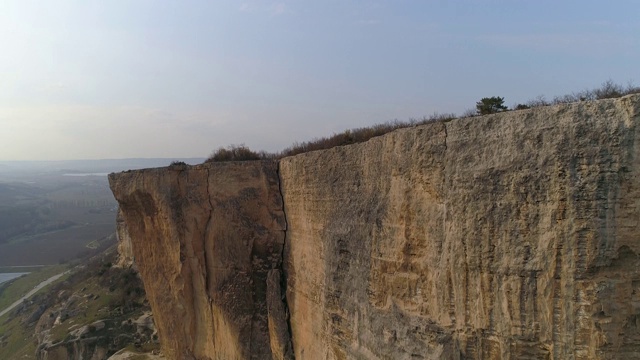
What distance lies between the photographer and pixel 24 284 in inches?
1977

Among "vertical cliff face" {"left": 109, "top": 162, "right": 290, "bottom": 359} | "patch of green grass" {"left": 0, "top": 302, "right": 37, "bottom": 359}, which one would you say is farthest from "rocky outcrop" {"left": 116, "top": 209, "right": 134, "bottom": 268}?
"vertical cliff face" {"left": 109, "top": 162, "right": 290, "bottom": 359}

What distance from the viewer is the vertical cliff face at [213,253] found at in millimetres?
8414

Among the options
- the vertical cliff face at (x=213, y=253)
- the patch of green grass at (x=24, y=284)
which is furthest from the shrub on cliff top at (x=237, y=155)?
the patch of green grass at (x=24, y=284)

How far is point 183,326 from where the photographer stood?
920 cm

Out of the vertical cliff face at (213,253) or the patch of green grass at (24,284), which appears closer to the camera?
the vertical cliff face at (213,253)

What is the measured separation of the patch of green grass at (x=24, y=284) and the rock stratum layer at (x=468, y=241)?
1922 inches

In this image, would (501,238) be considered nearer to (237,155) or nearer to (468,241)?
(468,241)

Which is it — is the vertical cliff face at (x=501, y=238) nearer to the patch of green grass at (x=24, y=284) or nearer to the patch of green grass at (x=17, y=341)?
the patch of green grass at (x=17, y=341)

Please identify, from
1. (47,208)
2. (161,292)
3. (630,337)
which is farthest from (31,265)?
(630,337)

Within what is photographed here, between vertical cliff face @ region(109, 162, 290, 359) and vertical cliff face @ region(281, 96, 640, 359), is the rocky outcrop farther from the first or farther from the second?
vertical cliff face @ region(281, 96, 640, 359)

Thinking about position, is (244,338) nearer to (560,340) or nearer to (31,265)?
(560,340)

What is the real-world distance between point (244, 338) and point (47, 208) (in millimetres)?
120458

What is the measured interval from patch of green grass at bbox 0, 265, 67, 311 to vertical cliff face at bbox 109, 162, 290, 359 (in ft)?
147

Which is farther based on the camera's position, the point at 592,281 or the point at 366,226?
the point at 366,226
